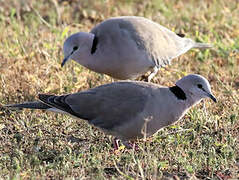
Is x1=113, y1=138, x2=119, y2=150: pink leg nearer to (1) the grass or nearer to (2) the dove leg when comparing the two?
(1) the grass

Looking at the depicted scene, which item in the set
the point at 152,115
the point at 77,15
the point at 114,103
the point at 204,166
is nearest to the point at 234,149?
the point at 204,166

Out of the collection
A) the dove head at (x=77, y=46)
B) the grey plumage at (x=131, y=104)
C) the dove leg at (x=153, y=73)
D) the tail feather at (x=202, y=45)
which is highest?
the tail feather at (x=202, y=45)

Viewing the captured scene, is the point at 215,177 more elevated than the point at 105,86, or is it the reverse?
the point at 105,86

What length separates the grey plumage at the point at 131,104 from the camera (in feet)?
15.0

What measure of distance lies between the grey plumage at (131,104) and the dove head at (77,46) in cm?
80

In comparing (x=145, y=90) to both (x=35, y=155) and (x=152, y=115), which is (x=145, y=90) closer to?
(x=152, y=115)

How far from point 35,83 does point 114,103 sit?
1.51 metres

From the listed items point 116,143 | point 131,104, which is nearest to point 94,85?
point 116,143

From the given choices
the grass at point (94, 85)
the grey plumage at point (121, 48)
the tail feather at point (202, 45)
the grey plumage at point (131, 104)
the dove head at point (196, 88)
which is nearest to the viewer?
the grass at point (94, 85)

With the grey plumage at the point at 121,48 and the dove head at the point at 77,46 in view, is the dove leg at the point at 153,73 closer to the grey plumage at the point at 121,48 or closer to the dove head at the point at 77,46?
the grey plumage at the point at 121,48

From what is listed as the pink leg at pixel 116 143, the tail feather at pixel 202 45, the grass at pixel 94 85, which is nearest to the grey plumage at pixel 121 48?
the grass at pixel 94 85

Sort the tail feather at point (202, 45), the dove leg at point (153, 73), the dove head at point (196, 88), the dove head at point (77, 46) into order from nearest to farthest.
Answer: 1. the dove head at point (196, 88)
2. the dove head at point (77, 46)
3. the dove leg at point (153, 73)
4. the tail feather at point (202, 45)

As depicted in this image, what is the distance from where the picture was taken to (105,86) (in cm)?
484

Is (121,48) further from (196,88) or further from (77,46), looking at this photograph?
(196,88)
